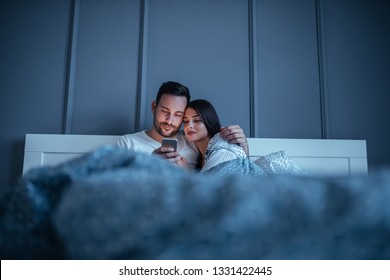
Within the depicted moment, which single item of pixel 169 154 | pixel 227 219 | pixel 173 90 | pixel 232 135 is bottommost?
pixel 227 219

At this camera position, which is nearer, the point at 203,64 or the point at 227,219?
the point at 227,219

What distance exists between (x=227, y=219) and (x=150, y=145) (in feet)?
4.69

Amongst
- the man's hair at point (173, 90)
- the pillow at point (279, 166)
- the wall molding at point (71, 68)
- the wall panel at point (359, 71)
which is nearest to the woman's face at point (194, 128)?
the man's hair at point (173, 90)

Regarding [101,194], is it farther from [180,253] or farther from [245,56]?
[245,56]

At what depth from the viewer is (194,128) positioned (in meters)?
1.75

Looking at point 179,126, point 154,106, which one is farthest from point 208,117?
point 154,106

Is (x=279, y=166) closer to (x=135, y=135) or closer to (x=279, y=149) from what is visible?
(x=279, y=149)

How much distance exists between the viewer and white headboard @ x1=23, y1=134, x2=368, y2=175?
1.78 m

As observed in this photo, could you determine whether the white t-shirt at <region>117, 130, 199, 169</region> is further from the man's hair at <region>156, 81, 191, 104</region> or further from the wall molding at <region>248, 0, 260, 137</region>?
the wall molding at <region>248, 0, 260, 137</region>

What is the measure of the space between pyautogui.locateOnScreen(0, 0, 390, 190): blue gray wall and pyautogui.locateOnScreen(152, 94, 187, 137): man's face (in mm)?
191

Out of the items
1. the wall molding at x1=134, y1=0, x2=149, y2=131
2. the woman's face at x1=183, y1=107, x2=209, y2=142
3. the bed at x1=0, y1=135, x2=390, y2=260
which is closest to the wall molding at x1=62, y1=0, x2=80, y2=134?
the wall molding at x1=134, y1=0, x2=149, y2=131

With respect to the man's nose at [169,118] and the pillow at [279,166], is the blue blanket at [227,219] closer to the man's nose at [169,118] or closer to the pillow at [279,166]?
the pillow at [279,166]

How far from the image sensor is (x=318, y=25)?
2.11 metres
